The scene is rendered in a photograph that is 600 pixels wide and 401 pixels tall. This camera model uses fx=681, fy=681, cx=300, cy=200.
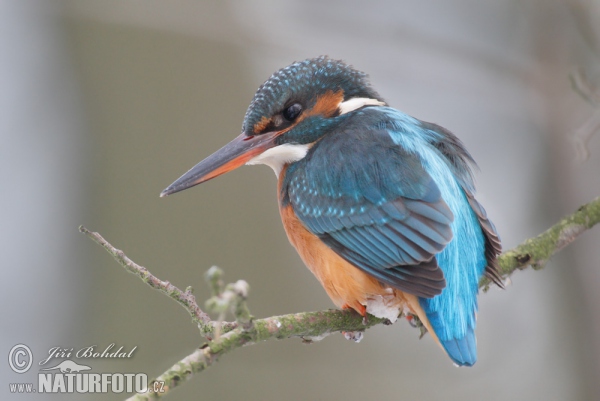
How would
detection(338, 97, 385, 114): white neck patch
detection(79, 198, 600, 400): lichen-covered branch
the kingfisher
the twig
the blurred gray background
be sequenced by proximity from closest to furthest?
1. detection(79, 198, 600, 400): lichen-covered branch
2. the twig
3. the kingfisher
4. detection(338, 97, 385, 114): white neck patch
5. the blurred gray background

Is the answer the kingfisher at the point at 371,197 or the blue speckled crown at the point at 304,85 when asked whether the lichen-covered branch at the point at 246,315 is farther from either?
the blue speckled crown at the point at 304,85

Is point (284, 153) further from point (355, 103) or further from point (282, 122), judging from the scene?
point (355, 103)

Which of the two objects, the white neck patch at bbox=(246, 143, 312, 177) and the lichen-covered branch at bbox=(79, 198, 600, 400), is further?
the white neck patch at bbox=(246, 143, 312, 177)

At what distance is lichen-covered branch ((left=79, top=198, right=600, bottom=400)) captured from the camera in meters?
1.58

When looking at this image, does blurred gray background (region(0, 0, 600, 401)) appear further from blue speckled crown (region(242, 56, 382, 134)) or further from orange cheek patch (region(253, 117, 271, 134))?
orange cheek patch (region(253, 117, 271, 134))

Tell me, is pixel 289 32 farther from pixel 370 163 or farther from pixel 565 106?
pixel 370 163

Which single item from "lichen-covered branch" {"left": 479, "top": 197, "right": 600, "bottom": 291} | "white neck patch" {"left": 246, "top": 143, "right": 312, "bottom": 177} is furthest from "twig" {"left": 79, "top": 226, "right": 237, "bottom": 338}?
"lichen-covered branch" {"left": 479, "top": 197, "right": 600, "bottom": 291}

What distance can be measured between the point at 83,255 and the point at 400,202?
118 inches

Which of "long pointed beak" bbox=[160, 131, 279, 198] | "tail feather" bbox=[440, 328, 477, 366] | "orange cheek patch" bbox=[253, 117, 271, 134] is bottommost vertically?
"tail feather" bbox=[440, 328, 477, 366]

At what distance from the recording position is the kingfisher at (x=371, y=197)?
229cm

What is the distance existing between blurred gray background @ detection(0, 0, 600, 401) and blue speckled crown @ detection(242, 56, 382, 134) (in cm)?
117

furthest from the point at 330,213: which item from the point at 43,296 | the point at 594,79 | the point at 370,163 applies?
the point at 43,296

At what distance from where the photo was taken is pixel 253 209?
15.7 feet

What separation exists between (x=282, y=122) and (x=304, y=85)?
0.62ft
